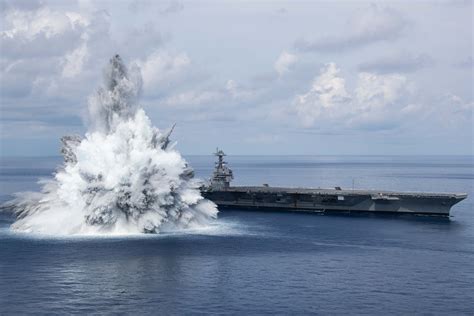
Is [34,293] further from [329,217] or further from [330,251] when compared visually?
[329,217]

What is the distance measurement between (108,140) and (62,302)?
39.0m

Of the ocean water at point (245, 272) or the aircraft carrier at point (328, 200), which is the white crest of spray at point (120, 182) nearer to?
the ocean water at point (245, 272)

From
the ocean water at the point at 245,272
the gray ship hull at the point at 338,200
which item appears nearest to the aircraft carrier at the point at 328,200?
the gray ship hull at the point at 338,200

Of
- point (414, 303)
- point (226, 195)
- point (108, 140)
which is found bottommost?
point (414, 303)

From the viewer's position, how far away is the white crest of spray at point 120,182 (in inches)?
3196

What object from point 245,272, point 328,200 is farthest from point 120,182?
point 328,200

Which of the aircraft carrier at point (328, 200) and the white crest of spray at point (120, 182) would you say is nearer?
the white crest of spray at point (120, 182)

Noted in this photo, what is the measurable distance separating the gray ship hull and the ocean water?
16.4 metres

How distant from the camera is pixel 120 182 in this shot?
8081 cm

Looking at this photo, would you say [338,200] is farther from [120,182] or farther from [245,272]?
[245,272]

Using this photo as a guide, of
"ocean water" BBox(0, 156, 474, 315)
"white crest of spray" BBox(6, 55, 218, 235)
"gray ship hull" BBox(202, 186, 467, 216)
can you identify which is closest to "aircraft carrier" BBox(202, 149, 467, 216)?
"gray ship hull" BBox(202, 186, 467, 216)

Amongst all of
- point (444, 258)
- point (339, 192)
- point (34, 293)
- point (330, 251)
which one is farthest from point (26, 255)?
point (339, 192)

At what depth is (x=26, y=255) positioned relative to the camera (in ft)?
216

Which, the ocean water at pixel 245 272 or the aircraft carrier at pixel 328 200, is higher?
the aircraft carrier at pixel 328 200
